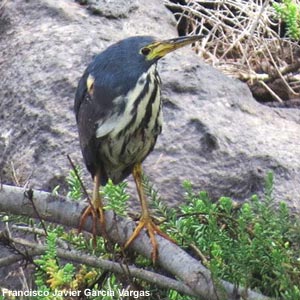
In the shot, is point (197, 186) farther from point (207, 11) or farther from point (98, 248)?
point (207, 11)

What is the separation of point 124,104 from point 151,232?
46 cm

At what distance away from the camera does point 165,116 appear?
4.31m

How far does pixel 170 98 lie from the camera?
4.40 meters

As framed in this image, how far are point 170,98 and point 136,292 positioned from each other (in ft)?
5.21

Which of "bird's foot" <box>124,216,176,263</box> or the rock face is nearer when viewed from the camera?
"bird's foot" <box>124,216,176,263</box>

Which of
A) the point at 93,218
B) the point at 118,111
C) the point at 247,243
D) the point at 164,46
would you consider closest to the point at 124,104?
the point at 118,111

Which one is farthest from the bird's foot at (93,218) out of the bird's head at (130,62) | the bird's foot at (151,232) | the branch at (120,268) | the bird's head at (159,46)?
the bird's head at (159,46)

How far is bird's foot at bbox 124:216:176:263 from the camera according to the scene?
10.2ft

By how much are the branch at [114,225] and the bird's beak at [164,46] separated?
0.57 meters

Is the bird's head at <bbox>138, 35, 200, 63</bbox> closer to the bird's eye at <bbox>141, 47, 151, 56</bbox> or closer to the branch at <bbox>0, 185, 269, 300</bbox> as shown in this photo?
the bird's eye at <bbox>141, 47, 151, 56</bbox>

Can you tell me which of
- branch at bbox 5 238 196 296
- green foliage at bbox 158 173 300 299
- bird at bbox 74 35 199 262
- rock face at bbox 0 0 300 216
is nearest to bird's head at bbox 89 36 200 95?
bird at bbox 74 35 199 262

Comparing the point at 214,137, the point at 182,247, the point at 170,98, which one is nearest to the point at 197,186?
the point at 214,137

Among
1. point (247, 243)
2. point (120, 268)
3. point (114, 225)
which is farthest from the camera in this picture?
point (114, 225)

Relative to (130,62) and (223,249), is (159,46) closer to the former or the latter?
(130,62)
